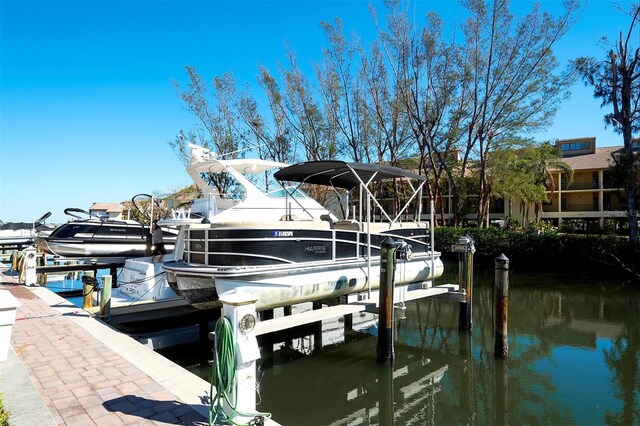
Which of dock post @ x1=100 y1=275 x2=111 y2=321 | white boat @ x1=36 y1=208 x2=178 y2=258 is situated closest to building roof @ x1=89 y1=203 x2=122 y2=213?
white boat @ x1=36 y1=208 x2=178 y2=258

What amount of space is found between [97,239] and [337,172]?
1185 centimetres

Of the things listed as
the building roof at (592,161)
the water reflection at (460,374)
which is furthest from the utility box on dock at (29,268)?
the building roof at (592,161)

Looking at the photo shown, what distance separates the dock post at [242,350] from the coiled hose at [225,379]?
30mm

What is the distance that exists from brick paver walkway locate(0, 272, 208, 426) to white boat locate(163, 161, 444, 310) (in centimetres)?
203

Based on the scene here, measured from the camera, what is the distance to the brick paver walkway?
14.0 ft

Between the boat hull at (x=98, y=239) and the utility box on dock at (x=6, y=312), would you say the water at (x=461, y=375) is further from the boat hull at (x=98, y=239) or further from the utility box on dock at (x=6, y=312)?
the boat hull at (x=98, y=239)

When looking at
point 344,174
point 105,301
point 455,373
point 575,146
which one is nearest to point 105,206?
point 575,146

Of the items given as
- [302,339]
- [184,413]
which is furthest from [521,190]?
[184,413]

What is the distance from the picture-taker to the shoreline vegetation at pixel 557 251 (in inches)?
773

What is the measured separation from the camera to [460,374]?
325 inches

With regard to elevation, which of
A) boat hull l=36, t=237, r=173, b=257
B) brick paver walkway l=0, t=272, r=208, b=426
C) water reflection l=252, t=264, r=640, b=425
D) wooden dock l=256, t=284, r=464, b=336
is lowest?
water reflection l=252, t=264, r=640, b=425

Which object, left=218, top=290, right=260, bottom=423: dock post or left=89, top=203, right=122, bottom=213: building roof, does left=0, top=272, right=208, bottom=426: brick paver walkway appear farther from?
left=89, top=203, right=122, bottom=213: building roof

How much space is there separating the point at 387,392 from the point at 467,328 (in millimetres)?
4042

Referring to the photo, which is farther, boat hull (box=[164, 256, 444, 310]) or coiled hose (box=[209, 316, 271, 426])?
boat hull (box=[164, 256, 444, 310])
